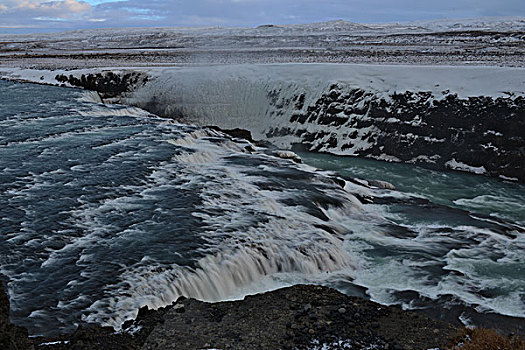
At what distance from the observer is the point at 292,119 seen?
92.9ft

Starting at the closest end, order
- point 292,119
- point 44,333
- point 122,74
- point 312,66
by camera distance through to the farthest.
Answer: point 44,333
point 292,119
point 312,66
point 122,74

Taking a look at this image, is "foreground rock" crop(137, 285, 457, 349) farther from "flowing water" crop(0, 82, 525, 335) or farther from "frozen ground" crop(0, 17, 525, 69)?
"frozen ground" crop(0, 17, 525, 69)

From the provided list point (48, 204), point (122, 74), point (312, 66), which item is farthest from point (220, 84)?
point (48, 204)

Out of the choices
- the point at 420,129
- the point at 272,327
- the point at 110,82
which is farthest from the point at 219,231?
the point at 110,82

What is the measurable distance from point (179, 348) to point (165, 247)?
4.09m

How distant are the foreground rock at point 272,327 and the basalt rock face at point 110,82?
1096 inches

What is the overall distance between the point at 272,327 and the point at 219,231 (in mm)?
4368

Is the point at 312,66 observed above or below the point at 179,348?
above

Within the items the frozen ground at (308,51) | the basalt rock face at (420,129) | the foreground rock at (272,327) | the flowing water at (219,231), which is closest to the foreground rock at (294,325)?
the foreground rock at (272,327)

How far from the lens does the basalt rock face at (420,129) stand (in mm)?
21703

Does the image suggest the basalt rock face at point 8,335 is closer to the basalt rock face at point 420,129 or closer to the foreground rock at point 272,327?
the foreground rock at point 272,327

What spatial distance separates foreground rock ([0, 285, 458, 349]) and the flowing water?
2.90 ft

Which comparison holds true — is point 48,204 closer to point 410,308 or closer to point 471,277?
point 410,308

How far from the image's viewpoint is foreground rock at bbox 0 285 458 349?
25.4 feet
